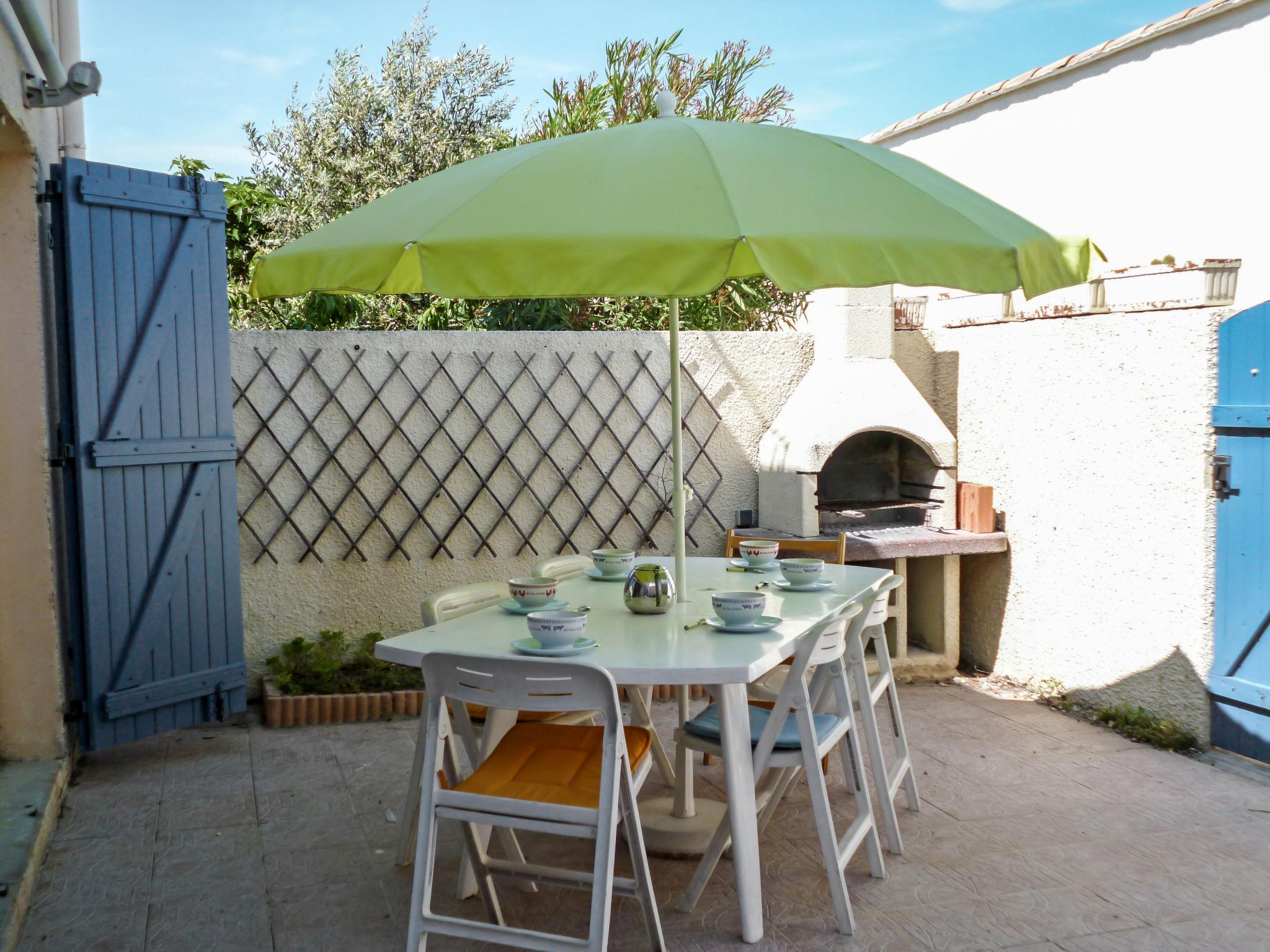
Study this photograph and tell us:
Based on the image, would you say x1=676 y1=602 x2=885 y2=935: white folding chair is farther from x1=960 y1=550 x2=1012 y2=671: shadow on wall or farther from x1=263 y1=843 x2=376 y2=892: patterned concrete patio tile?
x1=960 y1=550 x2=1012 y2=671: shadow on wall

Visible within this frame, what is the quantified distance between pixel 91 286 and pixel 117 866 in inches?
74.4

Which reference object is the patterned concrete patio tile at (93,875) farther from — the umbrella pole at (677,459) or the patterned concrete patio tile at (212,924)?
the umbrella pole at (677,459)

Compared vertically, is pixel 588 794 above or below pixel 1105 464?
below

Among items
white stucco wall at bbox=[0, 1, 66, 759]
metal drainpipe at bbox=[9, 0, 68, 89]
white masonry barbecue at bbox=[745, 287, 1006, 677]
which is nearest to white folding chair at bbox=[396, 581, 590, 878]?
white stucco wall at bbox=[0, 1, 66, 759]

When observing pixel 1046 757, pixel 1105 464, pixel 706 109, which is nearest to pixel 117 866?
pixel 1046 757

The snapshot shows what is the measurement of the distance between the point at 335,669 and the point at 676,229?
3000 millimetres

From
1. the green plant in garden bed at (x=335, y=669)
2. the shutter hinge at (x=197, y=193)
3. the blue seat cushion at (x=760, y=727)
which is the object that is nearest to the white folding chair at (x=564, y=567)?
the blue seat cushion at (x=760, y=727)

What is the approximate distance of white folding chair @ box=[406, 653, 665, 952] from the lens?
211 centimetres

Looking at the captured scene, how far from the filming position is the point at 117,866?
2898 mm

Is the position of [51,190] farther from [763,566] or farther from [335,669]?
[763,566]

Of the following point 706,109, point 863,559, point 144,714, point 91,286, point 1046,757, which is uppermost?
point 706,109

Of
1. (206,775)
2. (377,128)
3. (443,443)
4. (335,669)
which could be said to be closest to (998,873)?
(206,775)

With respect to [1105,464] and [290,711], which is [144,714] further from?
[1105,464]

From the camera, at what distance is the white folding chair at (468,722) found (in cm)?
270
